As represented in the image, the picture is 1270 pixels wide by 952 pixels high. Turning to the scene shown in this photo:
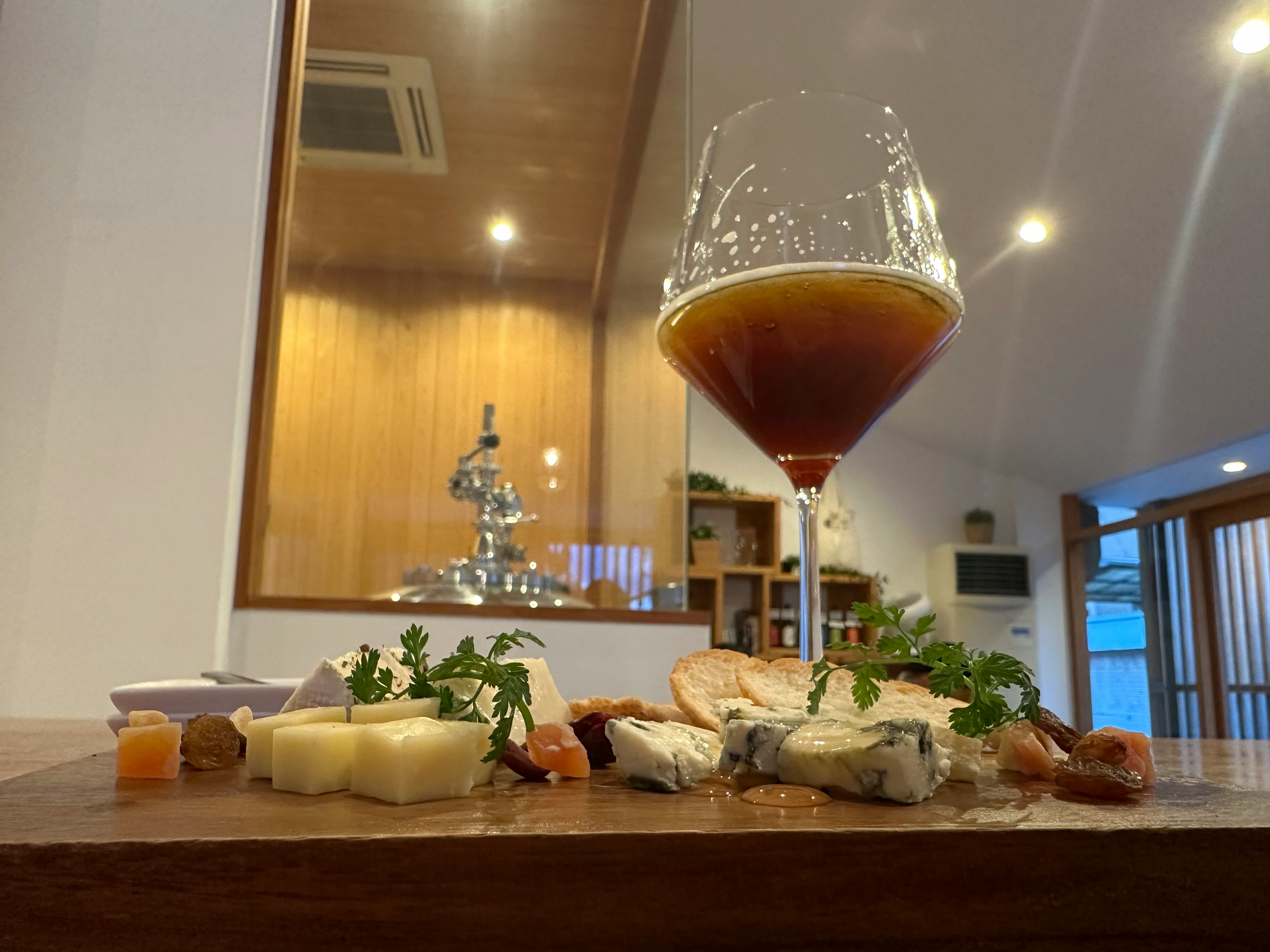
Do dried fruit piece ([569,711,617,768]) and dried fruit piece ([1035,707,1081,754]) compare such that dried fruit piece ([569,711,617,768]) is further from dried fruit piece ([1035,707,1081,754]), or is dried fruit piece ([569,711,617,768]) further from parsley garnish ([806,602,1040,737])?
dried fruit piece ([1035,707,1081,754])

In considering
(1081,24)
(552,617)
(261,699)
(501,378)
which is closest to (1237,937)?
(261,699)

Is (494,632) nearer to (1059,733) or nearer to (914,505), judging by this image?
(1059,733)

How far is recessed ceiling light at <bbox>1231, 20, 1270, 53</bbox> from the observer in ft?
11.7

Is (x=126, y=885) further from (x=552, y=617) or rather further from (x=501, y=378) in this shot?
(x=501, y=378)

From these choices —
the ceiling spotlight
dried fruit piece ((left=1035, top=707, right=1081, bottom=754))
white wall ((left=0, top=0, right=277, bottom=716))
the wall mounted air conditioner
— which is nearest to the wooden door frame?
the ceiling spotlight

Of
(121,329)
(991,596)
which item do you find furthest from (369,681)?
(991,596)

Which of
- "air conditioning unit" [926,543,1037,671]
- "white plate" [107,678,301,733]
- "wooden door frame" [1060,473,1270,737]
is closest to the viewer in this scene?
"white plate" [107,678,301,733]

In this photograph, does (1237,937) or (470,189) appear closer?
(1237,937)

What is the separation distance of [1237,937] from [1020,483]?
857 cm

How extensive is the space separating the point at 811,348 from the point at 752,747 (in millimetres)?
255

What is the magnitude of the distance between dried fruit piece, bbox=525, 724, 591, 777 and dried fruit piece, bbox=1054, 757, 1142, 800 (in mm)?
176

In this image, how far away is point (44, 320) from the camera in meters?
1.72

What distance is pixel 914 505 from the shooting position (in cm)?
837

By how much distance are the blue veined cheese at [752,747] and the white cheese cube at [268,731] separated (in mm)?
145
